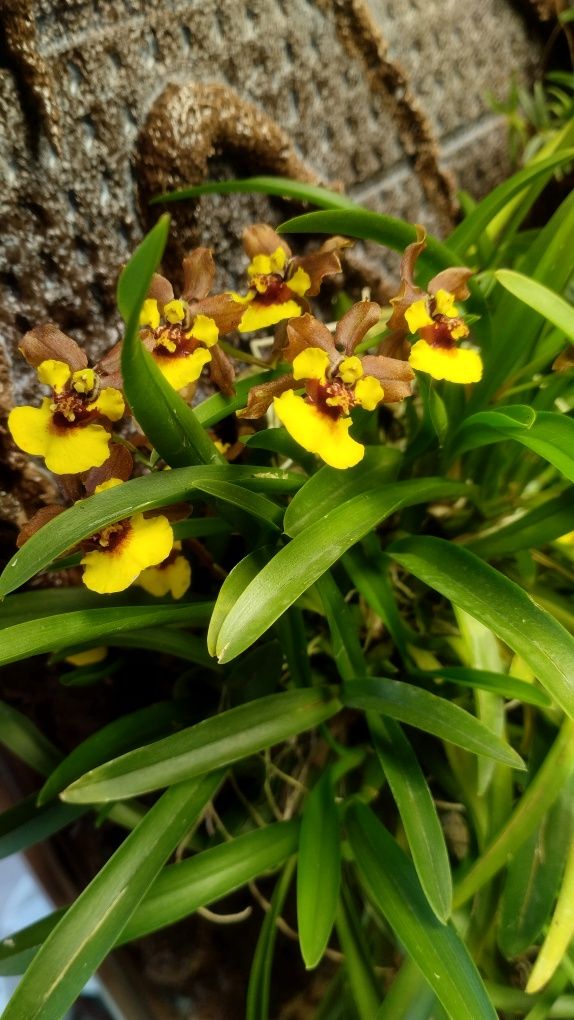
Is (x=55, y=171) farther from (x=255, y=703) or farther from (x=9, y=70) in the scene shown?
(x=255, y=703)

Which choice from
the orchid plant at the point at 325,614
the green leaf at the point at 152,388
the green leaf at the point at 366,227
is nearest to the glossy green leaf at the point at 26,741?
the orchid plant at the point at 325,614

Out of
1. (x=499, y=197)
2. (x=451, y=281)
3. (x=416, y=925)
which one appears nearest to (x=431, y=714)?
(x=416, y=925)

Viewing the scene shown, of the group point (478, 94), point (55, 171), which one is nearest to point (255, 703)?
point (55, 171)

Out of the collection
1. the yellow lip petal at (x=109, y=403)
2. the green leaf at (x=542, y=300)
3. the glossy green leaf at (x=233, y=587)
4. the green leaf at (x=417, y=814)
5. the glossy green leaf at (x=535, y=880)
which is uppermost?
the yellow lip petal at (x=109, y=403)

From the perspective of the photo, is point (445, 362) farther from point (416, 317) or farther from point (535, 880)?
point (535, 880)

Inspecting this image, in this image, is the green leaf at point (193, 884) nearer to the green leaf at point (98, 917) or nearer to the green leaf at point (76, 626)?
the green leaf at point (98, 917)
